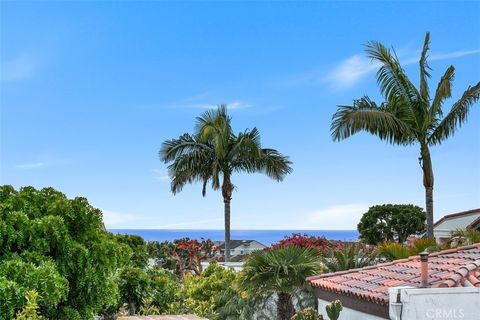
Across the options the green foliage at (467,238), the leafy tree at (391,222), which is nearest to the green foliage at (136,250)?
the green foliage at (467,238)

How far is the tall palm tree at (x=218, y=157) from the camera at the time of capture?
114 ft

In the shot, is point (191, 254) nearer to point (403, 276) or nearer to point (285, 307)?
point (285, 307)

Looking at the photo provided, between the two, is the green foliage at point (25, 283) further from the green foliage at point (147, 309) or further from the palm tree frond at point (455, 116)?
the palm tree frond at point (455, 116)

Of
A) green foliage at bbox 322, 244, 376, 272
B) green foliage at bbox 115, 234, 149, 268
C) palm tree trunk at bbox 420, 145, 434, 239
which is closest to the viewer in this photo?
green foliage at bbox 322, 244, 376, 272

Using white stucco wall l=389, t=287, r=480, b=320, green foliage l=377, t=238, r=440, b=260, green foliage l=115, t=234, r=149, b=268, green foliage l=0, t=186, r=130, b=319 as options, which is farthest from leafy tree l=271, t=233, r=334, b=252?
white stucco wall l=389, t=287, r=480, b=320

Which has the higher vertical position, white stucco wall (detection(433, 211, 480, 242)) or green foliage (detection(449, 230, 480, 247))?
white stucco wall (detection(433, 211, 480, 242))

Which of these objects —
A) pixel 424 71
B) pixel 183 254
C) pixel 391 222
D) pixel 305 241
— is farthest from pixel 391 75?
pixel 391 222

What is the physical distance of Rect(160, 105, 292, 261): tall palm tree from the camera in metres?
34.7

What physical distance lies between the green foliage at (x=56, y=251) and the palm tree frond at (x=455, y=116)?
58.7 feet

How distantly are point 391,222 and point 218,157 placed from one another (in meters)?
24.9

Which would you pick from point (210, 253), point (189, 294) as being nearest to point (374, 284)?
point (189, 294)

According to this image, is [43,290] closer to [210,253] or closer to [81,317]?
[81,317]

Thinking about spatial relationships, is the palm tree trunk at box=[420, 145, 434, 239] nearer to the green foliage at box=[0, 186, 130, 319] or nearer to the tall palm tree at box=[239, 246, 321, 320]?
the tall palm tree at box=[239, 246, 321, 320]

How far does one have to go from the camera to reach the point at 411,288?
10758 mm
